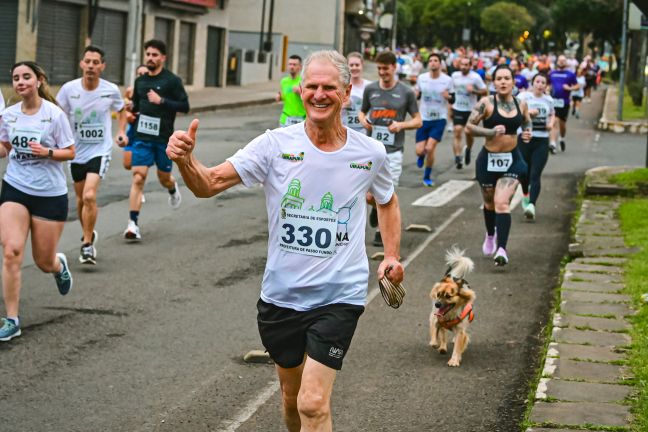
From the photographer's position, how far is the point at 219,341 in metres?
8.45

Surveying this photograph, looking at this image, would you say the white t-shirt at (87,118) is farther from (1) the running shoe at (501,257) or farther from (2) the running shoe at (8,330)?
(1) the running shoe at (501,257)

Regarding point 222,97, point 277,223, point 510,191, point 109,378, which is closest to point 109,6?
point 222,97

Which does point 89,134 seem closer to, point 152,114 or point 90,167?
point 90,167

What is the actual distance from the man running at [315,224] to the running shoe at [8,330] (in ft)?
11.5

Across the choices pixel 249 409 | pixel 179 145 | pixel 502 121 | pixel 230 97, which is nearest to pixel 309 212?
pixel 179 145

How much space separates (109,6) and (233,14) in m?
25.6

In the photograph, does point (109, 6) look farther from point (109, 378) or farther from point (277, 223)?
point (277, 223)

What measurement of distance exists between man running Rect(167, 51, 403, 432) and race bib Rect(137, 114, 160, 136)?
7.76 meters

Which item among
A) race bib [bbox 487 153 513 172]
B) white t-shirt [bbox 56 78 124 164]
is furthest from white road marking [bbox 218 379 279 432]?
race bib [bbox 487 153 513 172]

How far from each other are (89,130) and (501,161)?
4.02 meters

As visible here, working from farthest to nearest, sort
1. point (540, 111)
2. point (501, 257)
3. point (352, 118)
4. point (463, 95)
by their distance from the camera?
point (463, 95)
point (540, 111)
point (352, 118)
point (501, 257)

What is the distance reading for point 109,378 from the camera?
291 inches

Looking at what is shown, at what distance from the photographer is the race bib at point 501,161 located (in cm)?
1162

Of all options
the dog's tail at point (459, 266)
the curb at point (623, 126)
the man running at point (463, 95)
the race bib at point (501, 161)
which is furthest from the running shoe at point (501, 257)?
the curb at point (623, 126)
